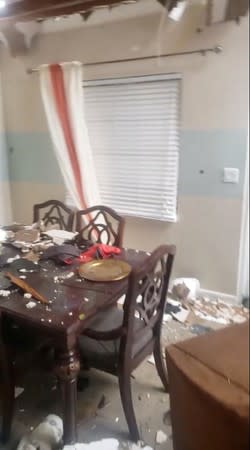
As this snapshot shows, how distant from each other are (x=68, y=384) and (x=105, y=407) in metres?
0.32

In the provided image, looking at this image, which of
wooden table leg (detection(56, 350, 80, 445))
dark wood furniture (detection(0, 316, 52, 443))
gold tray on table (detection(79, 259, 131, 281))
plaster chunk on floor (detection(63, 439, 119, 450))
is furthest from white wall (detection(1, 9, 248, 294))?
plaster chunk on floor (detection(63, 439, 119, 450))

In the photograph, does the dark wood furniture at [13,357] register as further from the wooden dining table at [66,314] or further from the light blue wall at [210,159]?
the light blue wall at [210,159]

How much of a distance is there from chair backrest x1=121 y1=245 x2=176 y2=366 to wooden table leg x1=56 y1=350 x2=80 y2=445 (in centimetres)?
15

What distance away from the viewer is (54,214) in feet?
4.65

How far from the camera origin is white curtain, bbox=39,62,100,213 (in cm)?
113

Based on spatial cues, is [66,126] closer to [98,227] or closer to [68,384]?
[98,227]

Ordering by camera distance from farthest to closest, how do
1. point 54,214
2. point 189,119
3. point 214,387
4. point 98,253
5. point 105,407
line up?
point 54,214
point 98,253
point 105,407
point 189,119
point 214,387

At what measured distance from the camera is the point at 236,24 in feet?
1.51

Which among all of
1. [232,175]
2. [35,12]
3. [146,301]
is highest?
[35,12]

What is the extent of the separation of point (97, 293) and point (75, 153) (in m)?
0.51

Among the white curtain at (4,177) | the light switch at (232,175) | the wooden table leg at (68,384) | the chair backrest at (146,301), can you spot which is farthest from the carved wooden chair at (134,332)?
the white curtain at (4,177)

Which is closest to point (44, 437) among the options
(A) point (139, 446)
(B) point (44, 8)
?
(A) point (139, 446)

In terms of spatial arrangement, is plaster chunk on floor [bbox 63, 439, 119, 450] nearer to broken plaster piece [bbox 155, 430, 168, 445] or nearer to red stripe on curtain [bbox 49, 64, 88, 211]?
broken plaster piece [bbox 155, 430, 168, 445]

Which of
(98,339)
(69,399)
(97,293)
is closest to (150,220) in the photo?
(97,293)
